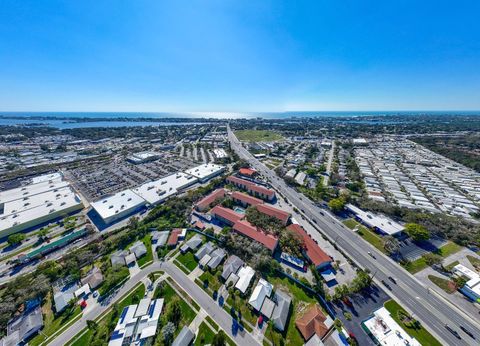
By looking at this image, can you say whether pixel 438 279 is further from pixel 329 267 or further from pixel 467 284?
pixel 329 267

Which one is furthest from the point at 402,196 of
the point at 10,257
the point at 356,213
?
the point at 10,257

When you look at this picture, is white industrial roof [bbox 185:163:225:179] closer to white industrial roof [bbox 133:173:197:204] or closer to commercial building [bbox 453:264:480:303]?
white industrial roof [bbox 133:173:197:204]

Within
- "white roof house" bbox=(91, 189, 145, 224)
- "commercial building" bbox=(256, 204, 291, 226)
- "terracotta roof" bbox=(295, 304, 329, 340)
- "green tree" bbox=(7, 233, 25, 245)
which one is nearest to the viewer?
"terracotta roof" bbox=(295, 304, 329, 340)

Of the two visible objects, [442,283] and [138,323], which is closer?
[138,323]

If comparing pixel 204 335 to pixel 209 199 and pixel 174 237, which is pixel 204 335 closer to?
pixel 174 237

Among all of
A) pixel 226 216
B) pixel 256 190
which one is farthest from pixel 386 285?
pixel 256 190

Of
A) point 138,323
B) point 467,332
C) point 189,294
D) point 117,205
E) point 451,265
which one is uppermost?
point 117,205

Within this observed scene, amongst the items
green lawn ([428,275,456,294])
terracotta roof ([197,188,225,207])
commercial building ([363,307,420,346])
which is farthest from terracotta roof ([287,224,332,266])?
terracotta roof ([197,188,225,207])
